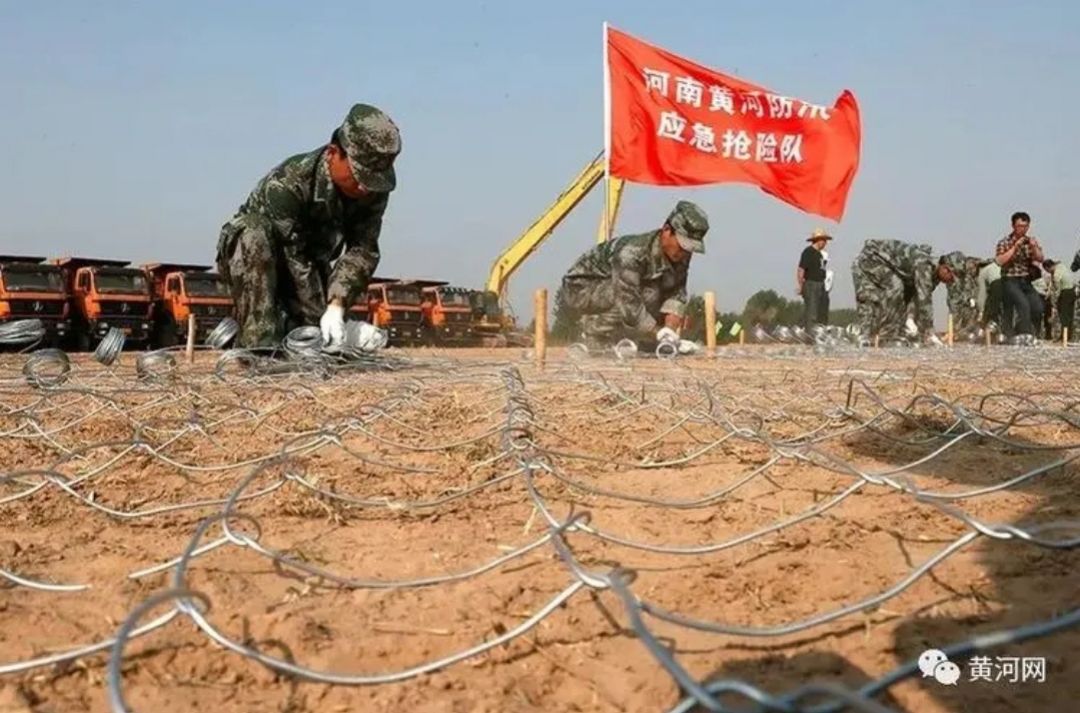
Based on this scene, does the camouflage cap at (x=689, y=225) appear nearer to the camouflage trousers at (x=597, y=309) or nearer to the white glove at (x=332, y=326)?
the camouflage trousers at (x=597, y=309)

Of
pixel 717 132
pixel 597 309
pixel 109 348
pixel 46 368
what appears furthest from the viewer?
pixel 717 132

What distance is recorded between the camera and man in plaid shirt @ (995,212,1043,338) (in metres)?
8.64

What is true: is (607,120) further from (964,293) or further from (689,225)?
(964,293)

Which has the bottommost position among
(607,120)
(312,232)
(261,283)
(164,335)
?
(164,335)

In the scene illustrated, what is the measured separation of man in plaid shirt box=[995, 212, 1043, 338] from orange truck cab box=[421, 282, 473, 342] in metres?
10.4

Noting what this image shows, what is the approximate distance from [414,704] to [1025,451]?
1.78m

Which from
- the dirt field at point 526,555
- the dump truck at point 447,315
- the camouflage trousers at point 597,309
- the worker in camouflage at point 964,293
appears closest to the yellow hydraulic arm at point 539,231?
the dump truck at point 447,315

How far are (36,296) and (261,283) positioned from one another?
999cm

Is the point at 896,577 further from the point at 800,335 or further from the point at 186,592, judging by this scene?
the point at 800,335

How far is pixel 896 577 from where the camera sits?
57.2 inches

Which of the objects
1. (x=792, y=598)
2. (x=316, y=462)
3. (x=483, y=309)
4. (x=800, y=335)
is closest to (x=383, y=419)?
(x=316, y=462)

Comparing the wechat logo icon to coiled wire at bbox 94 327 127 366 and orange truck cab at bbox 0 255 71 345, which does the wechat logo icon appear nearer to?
coiled wire at bbox 94 327 127 366

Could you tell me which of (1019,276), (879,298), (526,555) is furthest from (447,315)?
(526,555)

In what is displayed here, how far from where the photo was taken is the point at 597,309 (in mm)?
7219
